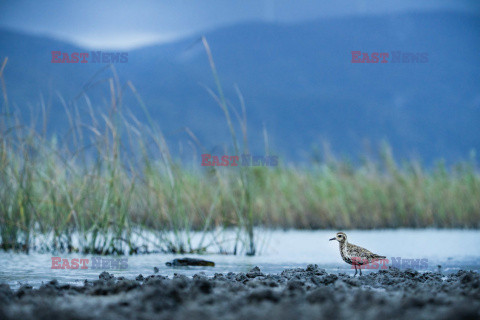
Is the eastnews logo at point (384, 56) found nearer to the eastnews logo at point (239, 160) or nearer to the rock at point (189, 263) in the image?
the eastnews logo at point (239, 160)

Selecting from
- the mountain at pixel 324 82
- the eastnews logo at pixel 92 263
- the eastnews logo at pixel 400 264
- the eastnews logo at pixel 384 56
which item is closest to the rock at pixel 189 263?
the eastnews logo at pixel 92 263

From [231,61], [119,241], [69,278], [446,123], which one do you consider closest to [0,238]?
[119,241]

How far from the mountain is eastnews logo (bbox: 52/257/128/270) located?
41.8 metres

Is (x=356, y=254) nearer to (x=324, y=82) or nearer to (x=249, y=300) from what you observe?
(x=249, y=300)

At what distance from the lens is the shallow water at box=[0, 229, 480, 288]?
3.39 meters

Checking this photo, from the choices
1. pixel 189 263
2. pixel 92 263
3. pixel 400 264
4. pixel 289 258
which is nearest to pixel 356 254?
pixel 400 264

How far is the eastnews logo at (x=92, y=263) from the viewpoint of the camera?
374 cm

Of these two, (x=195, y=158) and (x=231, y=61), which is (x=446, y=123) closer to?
(x=231, y=61)

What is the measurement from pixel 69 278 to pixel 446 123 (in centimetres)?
5497

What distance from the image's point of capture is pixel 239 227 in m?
4.45

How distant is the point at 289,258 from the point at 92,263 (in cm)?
147

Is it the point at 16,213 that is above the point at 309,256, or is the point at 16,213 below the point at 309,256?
above

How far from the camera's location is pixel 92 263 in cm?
391

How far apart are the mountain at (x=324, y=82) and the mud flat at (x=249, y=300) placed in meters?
43.2
